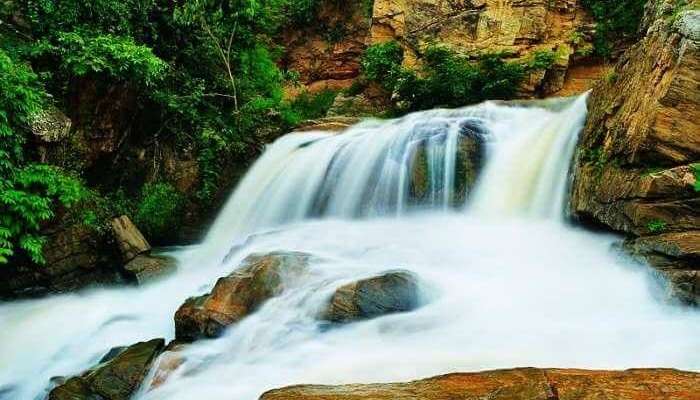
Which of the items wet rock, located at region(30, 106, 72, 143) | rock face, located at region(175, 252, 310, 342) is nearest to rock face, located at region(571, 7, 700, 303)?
rock face, located at region(175, 252, 310, 342)

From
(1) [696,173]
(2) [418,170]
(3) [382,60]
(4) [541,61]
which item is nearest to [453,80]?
(4) [541,61]

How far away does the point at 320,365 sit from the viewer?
415cm

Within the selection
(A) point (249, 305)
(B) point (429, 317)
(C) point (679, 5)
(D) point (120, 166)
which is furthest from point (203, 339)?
(C) point (679, 5)

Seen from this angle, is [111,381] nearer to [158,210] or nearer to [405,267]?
[405,267]

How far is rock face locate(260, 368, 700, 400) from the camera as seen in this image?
259 cm

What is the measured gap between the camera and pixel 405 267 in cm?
582

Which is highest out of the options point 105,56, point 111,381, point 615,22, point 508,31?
point 615,22

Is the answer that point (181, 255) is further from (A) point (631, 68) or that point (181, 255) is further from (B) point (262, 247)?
(A) point (631, 68)

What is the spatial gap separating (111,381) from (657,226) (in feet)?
17.3

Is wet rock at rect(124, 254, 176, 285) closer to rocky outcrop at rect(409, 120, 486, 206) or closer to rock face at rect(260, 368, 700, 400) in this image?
rocky outcrop at rect(409, 120, 486, 206)

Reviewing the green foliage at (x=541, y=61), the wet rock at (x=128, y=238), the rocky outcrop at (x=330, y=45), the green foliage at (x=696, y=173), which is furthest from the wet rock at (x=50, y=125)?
the rocky outcrop at (x=330, y=45)

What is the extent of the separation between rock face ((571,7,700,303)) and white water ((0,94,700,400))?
1.00 feet

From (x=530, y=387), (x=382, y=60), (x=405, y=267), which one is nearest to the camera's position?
(x=530, y=387)

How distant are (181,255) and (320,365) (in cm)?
497
